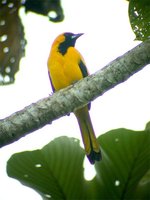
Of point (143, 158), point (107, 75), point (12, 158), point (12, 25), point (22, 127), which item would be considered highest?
point (12, 25)

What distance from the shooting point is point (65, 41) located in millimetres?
4957

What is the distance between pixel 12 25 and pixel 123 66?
90 centimetres

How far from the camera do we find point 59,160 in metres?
2.42

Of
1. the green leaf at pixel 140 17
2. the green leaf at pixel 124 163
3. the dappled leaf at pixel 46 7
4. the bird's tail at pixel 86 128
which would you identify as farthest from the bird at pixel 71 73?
the green leaf at pixel 140 17

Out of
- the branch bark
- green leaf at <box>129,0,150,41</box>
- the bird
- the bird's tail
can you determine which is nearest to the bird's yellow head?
the bird

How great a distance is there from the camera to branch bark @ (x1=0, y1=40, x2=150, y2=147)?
260cm

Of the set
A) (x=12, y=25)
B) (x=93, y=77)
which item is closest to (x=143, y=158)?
(x=93, y=77)

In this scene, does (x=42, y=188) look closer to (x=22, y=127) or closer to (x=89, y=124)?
(x=22, y=127)

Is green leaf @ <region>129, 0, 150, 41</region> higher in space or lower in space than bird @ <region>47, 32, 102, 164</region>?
lower

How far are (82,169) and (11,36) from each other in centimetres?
115

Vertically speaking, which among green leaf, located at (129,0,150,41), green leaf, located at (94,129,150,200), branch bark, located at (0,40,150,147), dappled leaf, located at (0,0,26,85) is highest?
dappled leaf, located at (0,0,26,85)

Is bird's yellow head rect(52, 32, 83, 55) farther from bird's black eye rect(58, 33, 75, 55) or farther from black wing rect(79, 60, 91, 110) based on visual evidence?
black wing rect(79, 60, 91, 110)

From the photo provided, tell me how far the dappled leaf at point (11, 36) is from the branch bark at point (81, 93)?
642 mm

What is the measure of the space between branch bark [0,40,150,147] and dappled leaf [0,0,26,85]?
25.3 inches
